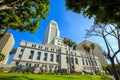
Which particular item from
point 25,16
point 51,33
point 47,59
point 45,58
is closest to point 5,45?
point 45,58

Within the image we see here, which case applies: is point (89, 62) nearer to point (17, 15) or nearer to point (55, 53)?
point (55, 53)

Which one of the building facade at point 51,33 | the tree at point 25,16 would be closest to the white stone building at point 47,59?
the tree at point 25,16

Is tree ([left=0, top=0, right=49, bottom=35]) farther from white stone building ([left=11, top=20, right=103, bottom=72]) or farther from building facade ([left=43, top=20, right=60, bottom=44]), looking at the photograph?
building facade ([left=43, top=20, right=60, bottom=44])

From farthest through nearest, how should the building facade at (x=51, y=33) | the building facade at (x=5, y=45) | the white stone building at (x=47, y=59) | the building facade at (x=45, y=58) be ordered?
1. the building facade at (x=51, y=33)
2. the building facade at (x=5, y=45)
3. the white stone building at (x=47, y=59)
4. the building facade at (x=45, y=58)

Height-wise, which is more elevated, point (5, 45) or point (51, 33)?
point (51, 33)

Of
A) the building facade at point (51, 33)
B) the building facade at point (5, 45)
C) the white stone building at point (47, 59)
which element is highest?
the building facade at point (51, 33)

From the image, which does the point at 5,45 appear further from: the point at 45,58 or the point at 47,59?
the point at 47,59

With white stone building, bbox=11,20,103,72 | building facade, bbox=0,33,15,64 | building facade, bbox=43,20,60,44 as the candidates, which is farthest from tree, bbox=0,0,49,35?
building facade, bbox=43,20,60,44

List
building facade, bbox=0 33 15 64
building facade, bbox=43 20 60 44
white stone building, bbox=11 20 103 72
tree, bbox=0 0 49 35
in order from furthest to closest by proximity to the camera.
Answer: building facade, bbox=43 20 60 44, building facade, bbox=0 33 15 64, white stone building, bbox=11 20 103 72, tree, bbox=0 0 49 35

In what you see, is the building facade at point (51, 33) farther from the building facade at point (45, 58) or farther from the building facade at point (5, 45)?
the building facade at point (45, 58)

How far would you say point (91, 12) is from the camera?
29.9 ft

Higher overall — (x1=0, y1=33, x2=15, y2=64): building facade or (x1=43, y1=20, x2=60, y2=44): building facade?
(x1=43, y1=20, x2=60, y2=44): building facade

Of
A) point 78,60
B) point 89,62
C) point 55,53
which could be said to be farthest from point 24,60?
point 89,62

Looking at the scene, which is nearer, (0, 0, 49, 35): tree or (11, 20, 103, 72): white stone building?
(0, 0, 49, 35): tree
